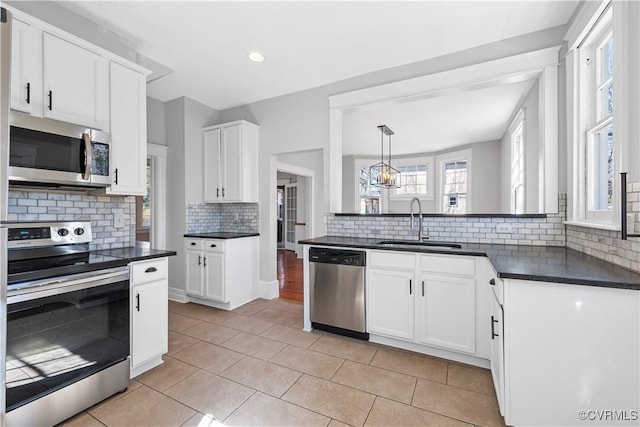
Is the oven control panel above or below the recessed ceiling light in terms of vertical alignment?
below

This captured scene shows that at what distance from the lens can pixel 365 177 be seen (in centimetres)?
379

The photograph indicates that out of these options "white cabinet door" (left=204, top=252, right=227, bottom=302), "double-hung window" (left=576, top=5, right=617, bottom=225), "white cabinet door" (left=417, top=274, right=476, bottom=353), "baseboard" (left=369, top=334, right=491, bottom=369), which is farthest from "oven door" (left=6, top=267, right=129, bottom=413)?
"double-hung window" (left=576, top=5, right=617, bottom=225)

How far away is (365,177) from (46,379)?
3.37 metres

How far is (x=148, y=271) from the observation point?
2084mm

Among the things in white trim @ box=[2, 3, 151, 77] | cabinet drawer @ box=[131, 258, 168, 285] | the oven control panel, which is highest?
white trim @ box=[2, 3, 151, 77]

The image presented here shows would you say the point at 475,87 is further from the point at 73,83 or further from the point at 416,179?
the point at 73,83

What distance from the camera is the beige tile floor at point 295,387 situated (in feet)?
5.44

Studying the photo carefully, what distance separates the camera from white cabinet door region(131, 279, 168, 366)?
6.53 ft

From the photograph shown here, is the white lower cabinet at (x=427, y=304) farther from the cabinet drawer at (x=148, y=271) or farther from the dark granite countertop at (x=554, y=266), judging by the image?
the cabinet drawer at (x=148, y=271)

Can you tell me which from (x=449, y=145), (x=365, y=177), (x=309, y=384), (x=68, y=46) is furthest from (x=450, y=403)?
(x=68, y=46)

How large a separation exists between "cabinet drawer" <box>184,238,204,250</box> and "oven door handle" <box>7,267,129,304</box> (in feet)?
5.57

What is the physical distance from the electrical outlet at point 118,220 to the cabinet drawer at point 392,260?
2234 mm

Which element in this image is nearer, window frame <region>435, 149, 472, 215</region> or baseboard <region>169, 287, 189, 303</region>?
window frame <region>435, 149, 472, 215</region>

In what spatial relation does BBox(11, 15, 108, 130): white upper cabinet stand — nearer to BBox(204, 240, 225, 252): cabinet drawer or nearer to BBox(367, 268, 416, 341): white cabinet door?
BBox(204, 240, 225, 252): cabinet drawer
